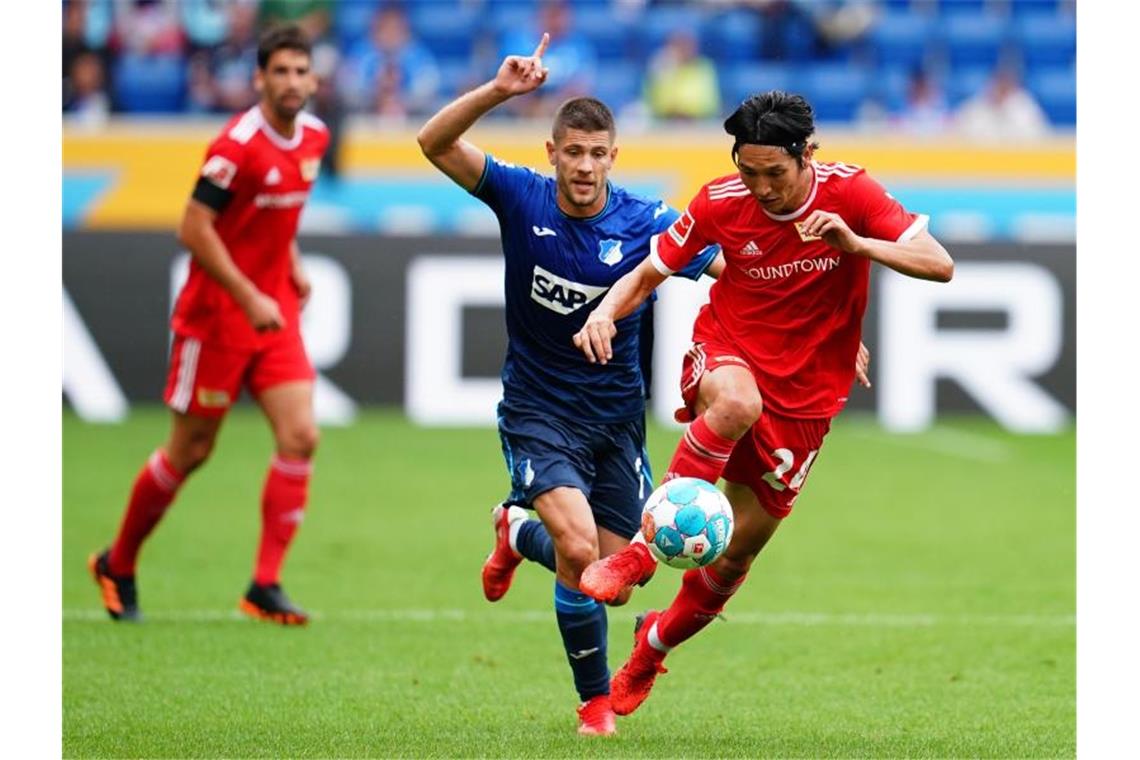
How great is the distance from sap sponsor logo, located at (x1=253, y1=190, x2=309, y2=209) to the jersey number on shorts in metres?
3.44

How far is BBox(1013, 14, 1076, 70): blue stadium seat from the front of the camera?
21016 millimetres

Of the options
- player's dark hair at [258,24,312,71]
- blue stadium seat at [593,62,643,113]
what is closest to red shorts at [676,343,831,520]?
player's dark hair at [258,24,312,71]

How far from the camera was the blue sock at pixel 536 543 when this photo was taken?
23.6 feet

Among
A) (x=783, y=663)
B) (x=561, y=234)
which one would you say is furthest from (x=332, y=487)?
(x=561, y=234)

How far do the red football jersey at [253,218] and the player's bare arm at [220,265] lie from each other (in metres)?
0.17

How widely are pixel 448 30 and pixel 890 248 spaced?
14.8m

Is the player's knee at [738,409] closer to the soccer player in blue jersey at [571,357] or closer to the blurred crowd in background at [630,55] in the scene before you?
the soccer player in blue jersey at [571,357]

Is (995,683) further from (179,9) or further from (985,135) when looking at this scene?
(179,9)

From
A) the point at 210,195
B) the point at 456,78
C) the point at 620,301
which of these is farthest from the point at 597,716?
the point at 456,78

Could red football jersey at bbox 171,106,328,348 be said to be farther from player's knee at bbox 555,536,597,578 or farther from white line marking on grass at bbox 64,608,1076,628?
player's knee at bbox 555,536,597,578

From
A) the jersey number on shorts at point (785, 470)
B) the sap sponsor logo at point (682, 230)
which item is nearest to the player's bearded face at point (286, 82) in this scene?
the sap sponsor logo at point (682, 230)

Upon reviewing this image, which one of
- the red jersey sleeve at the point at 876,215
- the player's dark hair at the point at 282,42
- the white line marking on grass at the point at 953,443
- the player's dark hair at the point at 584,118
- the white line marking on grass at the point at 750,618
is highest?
the player's dark hair at the point at 282,42

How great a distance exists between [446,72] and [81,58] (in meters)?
3.74
